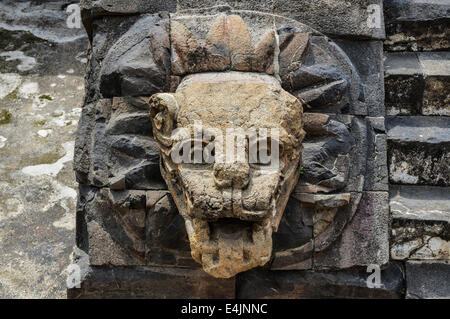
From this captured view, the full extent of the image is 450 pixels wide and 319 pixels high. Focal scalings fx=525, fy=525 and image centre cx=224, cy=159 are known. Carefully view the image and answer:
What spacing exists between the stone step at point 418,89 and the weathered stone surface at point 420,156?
0.14 meters

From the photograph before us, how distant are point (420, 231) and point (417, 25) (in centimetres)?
110

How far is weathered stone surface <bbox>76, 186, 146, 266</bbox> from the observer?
2367mm

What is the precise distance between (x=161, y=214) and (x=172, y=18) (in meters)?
0.90

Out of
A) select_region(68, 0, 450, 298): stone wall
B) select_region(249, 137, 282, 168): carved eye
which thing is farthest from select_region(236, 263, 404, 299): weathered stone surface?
select_region(249, 137, 282, 168): carved eye

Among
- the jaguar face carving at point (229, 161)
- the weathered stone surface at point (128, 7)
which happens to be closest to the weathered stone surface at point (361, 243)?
the jaguar face carving at point (229, 161)

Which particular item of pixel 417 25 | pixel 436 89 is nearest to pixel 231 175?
pixel 436 89

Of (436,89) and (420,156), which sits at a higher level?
(436,89)

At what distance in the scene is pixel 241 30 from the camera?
7.45ft

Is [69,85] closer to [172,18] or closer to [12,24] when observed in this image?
[12,24]

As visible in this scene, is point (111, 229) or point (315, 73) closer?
point (315, 73)

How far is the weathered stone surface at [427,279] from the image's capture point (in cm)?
248

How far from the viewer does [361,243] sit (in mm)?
2424

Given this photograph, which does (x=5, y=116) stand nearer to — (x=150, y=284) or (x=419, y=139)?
(x=150, y=284)

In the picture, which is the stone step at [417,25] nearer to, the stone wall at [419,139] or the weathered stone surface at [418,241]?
the stone wall at [419,139]
